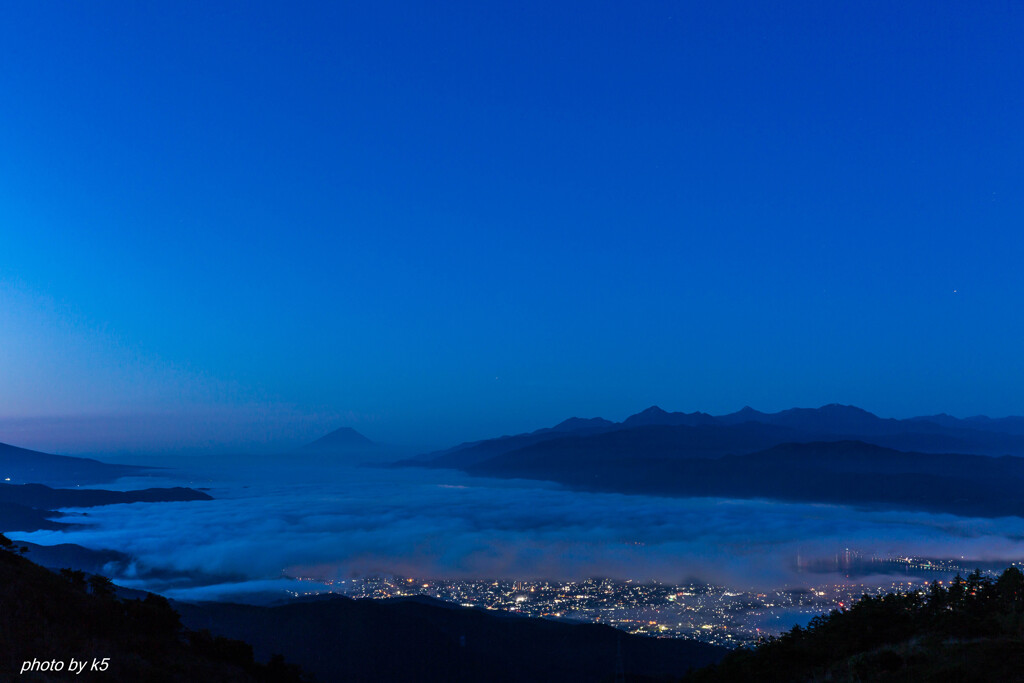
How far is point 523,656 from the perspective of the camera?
14962 cm

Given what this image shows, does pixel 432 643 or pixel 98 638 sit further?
pixel 432 643

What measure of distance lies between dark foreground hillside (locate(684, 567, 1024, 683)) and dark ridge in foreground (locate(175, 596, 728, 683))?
3985 inches

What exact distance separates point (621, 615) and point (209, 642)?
178m

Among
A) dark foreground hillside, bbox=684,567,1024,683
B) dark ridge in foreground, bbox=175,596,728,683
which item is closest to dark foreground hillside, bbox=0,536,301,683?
dark foreground hillside, bbox=684,567,1024,683

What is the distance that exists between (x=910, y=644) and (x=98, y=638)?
107 ft

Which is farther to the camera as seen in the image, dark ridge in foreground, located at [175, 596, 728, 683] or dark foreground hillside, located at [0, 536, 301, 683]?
dark ridge in foreground, located at [175, 596, 728, 683]

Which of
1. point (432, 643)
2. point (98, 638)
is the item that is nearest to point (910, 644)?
point (98, 638)

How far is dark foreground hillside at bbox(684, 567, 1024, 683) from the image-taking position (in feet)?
58.2

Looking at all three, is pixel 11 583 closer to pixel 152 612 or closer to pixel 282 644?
pixel 152 612

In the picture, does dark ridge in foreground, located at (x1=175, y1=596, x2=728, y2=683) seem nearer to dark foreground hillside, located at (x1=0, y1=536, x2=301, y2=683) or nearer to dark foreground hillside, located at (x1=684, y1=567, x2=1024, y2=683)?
dark foreground hillside, located at (x1=684, y1=567, x2=1024, y2=683)

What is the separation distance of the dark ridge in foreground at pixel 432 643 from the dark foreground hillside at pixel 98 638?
10459 cm

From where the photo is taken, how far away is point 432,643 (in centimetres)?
15300

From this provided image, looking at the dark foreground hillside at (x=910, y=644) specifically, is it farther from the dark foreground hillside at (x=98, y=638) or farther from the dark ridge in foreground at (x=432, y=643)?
the dark ridge in foreground at (x=432, y=643)

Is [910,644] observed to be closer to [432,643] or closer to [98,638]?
[98,638]
